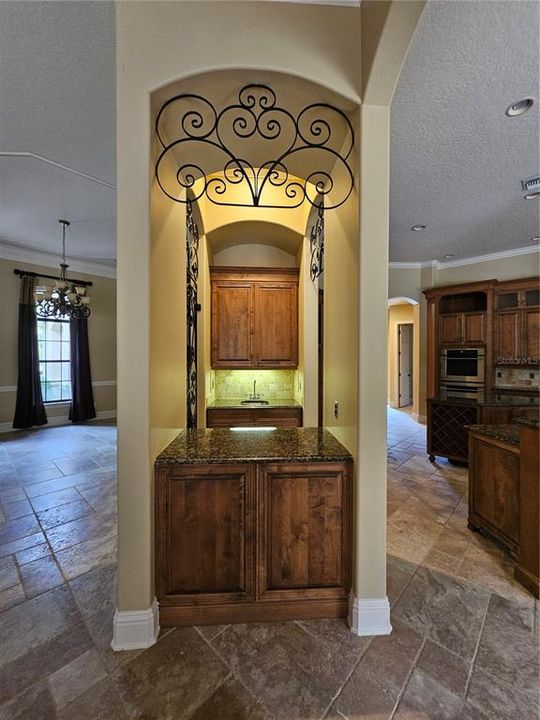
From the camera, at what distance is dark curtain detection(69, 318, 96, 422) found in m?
6.15

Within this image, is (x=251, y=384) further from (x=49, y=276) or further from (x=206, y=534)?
(x=49, y=276)

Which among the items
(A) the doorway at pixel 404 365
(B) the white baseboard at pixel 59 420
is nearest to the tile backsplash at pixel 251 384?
(B) the white baseboard at pixel 59 420

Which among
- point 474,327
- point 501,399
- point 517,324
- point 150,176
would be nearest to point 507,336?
point 517,324

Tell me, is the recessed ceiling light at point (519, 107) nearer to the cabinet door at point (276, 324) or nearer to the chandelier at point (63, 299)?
the cabinet door at point (276, 324)

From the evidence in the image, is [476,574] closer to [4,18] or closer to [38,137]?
[4,18]

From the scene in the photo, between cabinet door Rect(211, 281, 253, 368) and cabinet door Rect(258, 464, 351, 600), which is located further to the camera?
cabinet door Rect(211, 281, 253, 368)

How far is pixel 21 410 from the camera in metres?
5.48

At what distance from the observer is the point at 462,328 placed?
17.1 feet

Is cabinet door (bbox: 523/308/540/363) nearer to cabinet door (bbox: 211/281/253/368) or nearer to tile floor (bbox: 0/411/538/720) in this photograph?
tile floor (bbox: 0/411/538/720)

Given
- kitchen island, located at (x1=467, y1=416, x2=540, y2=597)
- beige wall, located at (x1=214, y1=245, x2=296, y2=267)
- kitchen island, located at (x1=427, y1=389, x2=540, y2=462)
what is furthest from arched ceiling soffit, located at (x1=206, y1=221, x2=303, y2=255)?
kitchen island, located at (x1=427, y1=389, x2=540, y2=462)

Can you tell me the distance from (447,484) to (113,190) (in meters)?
5.07

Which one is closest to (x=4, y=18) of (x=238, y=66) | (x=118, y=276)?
(x=238, y=66)

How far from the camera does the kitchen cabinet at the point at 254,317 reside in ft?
12.4

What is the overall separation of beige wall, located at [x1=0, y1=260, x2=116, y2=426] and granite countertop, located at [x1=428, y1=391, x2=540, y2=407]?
21.2 feet
